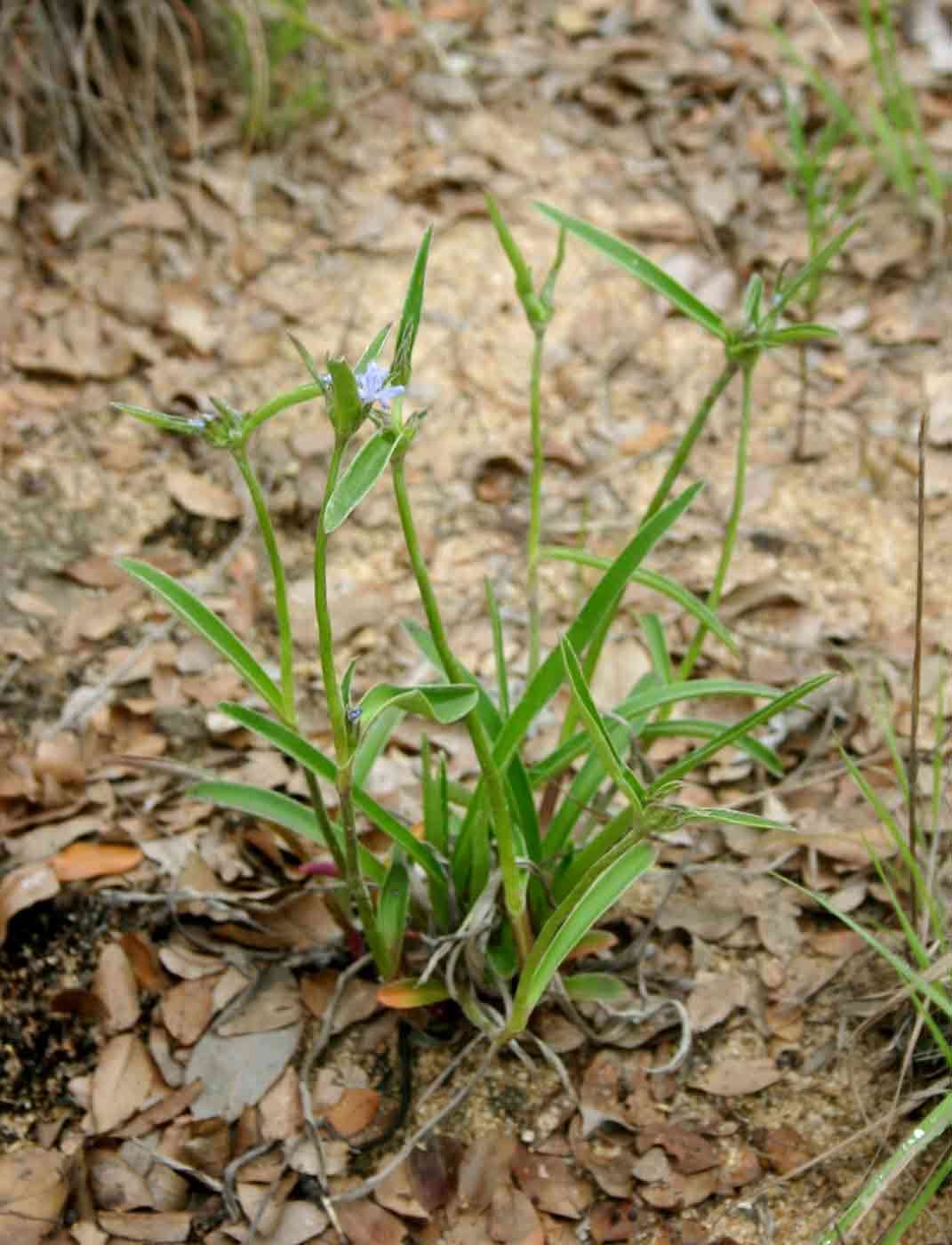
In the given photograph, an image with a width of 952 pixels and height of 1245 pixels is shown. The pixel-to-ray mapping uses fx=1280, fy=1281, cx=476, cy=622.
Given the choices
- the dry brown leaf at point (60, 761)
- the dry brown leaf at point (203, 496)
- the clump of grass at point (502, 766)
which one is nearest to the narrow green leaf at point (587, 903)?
the clump of grass at point (502, 766)

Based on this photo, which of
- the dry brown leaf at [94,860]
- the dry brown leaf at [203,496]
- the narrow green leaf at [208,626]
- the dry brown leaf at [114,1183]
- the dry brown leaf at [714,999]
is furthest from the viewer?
the dry brown leaf at [203,496]

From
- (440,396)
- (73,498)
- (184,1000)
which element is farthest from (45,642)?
(440,396)

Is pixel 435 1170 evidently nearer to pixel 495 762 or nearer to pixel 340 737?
pixel 495 762

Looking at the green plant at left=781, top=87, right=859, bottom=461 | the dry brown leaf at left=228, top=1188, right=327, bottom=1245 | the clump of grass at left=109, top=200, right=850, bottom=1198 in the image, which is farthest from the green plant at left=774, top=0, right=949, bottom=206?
the dry brown leaf at left=228, top=1188, right=327, bottom=1245

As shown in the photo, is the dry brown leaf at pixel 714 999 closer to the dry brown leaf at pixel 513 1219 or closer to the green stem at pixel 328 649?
the dry brown leaf at pixel 513 1219

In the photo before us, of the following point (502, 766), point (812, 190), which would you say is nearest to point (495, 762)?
point (502, 766)

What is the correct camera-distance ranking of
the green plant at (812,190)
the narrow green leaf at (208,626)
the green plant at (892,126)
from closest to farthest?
the narrow green leaf at (208,626) → the green plant at (812,190) → the green plant at (892,126)

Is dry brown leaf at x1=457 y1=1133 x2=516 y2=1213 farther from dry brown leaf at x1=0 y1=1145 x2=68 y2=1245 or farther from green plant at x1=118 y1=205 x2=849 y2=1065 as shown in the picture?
dry brown leaf at x1=0 y1=1145 x2=68 y2=1245

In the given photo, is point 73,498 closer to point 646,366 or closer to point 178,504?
point 178,504
